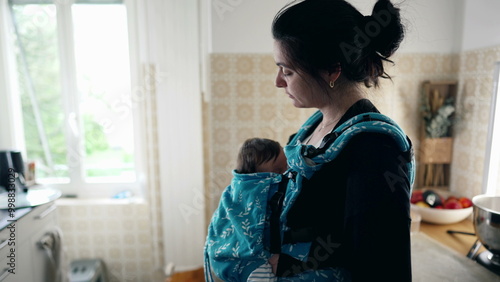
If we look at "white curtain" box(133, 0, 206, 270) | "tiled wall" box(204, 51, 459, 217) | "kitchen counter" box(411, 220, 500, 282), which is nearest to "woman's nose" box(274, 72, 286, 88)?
"kitchen counter" box(411, 220, 500, 282)

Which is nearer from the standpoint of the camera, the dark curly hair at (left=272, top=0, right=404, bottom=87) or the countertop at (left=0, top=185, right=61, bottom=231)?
the dark curly hair at (left=272, top=0, right=404, bottom=87)

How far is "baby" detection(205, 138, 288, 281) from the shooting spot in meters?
0.79

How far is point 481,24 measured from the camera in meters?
1.53

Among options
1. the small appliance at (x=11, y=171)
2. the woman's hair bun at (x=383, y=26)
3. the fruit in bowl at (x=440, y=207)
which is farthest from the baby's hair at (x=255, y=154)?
the small appliance at (x=11, y=171)

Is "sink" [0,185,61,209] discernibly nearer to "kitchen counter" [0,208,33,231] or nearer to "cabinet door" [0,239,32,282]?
"kitchen counter" [0,208,33,231]

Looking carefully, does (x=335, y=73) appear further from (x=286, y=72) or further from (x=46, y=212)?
(x=46, y=212)

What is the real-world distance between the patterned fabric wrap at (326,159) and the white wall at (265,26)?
120cm

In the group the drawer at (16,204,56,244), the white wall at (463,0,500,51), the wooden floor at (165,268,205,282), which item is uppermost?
the white wall at (463,0,500,51)

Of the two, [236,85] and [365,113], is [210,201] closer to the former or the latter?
[236,85]

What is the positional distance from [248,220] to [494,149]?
1.31m

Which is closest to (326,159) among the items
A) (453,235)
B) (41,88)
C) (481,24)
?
(453,235)

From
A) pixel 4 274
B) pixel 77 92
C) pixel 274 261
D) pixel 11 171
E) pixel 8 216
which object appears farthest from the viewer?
pixel 77 92

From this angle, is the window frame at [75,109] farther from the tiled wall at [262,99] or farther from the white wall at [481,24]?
the white wall at [481,24]

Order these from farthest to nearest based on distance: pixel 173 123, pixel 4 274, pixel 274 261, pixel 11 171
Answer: pixel 173 123, pixel 11 171, pixel 4 274, pixel 274 261
